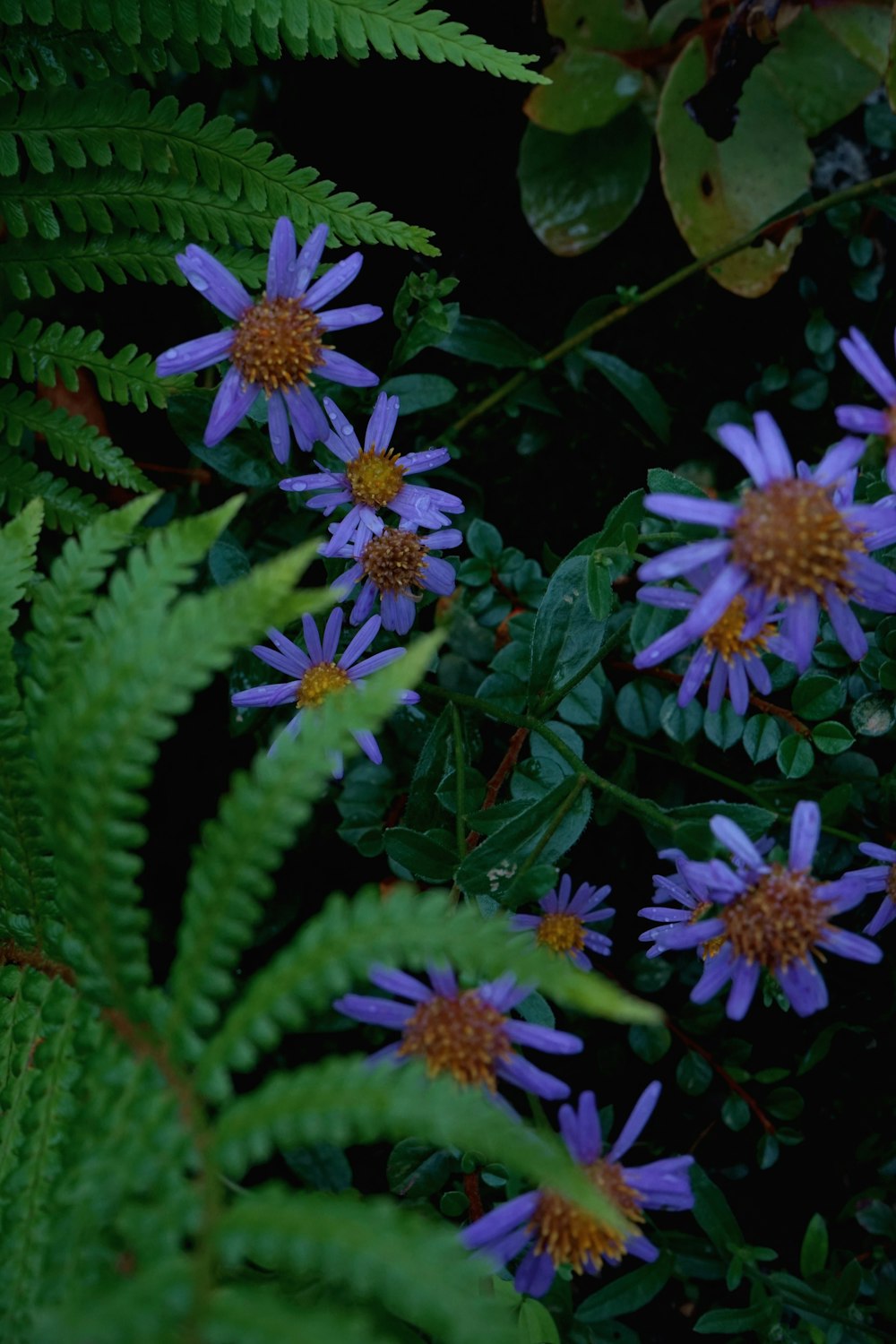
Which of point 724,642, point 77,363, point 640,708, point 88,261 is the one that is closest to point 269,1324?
point 724,642

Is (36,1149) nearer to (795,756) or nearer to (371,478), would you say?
(371,478)

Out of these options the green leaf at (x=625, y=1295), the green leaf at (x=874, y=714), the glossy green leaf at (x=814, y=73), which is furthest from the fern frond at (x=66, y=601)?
the glossy green leaf at (x=814, y=73)

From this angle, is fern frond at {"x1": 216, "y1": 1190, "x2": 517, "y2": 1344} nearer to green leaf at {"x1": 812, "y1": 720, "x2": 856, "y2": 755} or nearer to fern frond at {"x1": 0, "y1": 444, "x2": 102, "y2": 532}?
green leaf at {"x1": 812, "y1": 720, "x2": 856, "y2": 755}

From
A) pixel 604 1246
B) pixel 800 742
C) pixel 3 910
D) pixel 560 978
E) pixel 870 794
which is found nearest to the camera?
pixel 560 978

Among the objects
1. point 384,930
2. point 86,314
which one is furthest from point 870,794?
point 86,314

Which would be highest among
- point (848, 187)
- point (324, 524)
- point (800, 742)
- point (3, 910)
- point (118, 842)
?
point (848, 187)

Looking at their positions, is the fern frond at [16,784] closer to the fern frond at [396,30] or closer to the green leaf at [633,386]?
the fern frond at [396,30]

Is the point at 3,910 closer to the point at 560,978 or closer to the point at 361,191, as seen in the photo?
the point at 560,978
